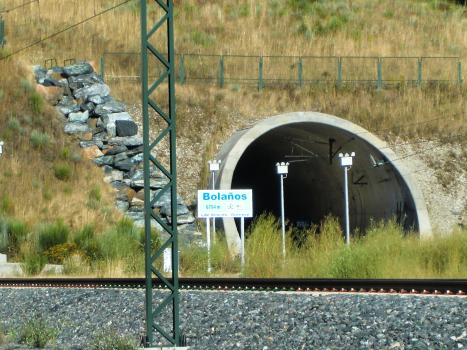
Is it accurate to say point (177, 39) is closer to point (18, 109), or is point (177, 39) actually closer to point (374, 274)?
point (18, 109)

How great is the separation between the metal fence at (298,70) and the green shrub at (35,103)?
14.1 ft

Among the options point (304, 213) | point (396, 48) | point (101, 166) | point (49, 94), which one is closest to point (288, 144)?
point (304, 213)

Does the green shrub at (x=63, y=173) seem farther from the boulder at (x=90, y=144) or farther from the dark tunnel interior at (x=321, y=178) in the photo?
the dark tunnel interior at (x=321, y=178)

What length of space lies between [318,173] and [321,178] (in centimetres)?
23

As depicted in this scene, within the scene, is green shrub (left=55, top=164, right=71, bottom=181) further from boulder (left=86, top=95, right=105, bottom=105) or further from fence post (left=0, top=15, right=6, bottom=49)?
fence post (left=0, top=15, right=6, bottom=49)

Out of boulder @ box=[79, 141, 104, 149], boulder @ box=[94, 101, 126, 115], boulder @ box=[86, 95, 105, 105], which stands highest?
boulder @ box=[86, 95, 105, 105]

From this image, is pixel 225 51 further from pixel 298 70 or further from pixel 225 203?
pixel 225 203

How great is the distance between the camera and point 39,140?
23.4 meters

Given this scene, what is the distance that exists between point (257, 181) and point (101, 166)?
9567 millimetres

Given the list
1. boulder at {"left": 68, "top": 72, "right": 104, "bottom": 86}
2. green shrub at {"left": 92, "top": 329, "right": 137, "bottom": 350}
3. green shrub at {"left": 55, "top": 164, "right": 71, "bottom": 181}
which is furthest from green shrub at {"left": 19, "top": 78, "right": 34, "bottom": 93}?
green shrub at {"left": 92, "top": 329, "right": 137, "bottom": 350}

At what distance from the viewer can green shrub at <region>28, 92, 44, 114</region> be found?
24.8 m

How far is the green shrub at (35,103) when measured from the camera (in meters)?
24.8

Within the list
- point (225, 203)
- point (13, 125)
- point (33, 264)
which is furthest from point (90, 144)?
point (225, 203)

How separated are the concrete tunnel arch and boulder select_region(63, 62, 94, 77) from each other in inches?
271
